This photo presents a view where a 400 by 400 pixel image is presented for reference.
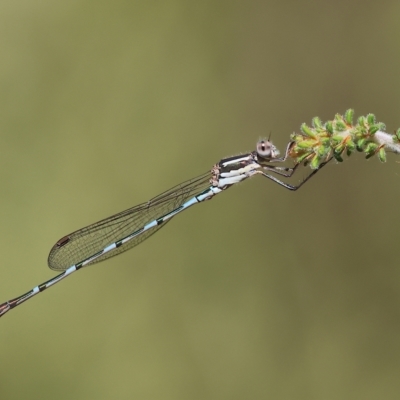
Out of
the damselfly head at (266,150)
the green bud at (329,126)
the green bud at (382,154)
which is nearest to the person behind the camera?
the green bud at (382,154)

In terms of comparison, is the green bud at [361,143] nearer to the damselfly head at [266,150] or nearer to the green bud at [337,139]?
the green bud at [337,139]

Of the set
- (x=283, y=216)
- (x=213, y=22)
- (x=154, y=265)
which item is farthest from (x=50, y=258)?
(x=213, y=22)

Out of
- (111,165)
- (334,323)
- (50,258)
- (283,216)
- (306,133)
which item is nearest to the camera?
(306,133)

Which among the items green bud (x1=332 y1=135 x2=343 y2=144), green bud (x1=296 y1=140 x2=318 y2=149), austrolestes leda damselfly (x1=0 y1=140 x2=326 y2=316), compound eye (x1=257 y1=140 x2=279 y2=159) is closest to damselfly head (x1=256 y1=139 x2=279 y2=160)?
compound eye (x1=257 y1=140 x2=279 y2=159)

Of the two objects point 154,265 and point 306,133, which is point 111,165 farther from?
point 306,133

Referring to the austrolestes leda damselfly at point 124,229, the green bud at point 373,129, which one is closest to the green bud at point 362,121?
the green bud at point 373,129

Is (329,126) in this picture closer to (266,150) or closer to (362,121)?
(362,121)
